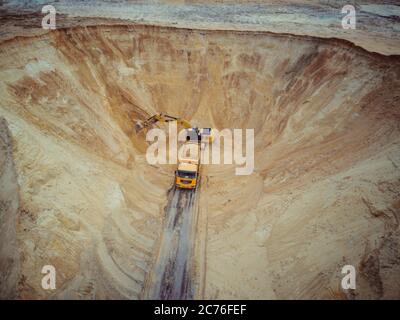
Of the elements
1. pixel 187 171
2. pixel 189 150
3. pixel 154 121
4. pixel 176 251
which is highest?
pixel 154 121

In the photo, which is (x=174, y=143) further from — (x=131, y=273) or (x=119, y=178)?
(x=131, y=273)

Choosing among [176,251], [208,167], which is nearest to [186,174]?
[208,167]

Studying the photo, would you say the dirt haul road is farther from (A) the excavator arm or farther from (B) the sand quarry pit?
(A) the excavator arm

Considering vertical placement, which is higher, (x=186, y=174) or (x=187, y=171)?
(x=187, y=171)

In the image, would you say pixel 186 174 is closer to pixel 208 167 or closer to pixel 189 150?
pixel 189 150

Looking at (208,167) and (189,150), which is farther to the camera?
(208,167)

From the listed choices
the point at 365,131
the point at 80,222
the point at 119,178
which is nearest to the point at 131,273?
the point at 80,222
